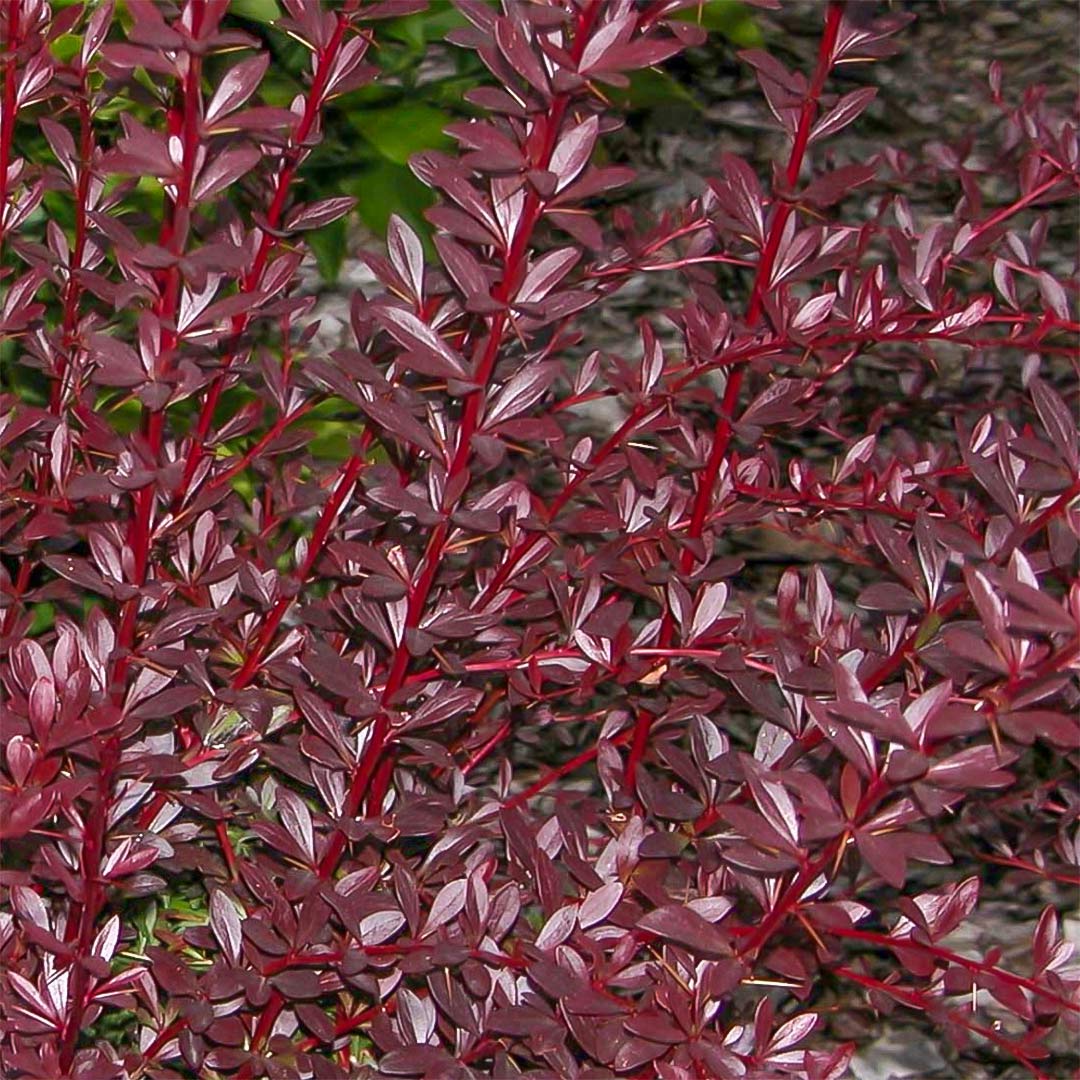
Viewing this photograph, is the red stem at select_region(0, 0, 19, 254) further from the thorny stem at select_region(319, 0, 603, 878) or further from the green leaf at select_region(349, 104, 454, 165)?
the green leaf at select_region(349, 104, 454, 165)

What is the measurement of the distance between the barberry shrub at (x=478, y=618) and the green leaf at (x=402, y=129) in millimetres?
936

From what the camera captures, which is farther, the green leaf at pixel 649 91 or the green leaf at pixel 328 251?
the green leaf at pixel 649 91

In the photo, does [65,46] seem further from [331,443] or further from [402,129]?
[402,129]

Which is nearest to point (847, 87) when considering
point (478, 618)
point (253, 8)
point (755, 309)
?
point (253, 8)

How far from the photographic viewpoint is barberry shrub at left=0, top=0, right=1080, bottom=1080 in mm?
850

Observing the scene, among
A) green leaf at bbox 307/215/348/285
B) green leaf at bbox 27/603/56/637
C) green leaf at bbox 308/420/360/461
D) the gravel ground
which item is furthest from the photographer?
the gravel ground

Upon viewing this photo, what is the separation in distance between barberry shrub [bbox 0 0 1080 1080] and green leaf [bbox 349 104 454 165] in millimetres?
936

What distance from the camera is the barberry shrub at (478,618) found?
85 cm

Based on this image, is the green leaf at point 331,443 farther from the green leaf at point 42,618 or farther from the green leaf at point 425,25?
the green leaf at point 425,25

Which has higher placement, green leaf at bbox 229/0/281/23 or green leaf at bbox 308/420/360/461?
green leaf at bbox 229/0/281/23

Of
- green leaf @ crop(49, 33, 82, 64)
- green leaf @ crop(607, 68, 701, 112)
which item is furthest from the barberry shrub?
green leaf @ crop(607, 68, 701, 112)

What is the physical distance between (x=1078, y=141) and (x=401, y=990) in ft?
2.56

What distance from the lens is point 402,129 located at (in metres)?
2.18

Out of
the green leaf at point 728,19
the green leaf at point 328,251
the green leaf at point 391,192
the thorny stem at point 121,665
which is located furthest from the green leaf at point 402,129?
the thorny stem at point 121,665
